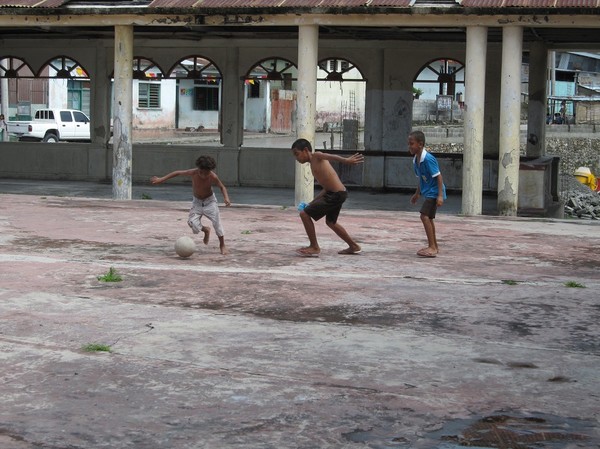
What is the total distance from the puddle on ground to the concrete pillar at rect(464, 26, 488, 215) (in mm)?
12480

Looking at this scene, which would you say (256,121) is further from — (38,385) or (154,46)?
(38,385)

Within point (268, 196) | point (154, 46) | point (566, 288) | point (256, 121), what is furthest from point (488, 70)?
point (256, 121)

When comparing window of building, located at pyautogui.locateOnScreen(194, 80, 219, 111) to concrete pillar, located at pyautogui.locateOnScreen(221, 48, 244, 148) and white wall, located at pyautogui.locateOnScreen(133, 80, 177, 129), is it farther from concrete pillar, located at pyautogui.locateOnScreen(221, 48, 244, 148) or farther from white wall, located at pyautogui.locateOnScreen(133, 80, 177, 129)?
concrete pillar, located at pyautogui.locateOnScreen(221, 48, 244, 148)

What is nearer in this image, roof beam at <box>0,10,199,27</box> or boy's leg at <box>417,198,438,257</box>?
boy's leg at <box>417,198,438,257</box>

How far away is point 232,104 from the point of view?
82.4 feet

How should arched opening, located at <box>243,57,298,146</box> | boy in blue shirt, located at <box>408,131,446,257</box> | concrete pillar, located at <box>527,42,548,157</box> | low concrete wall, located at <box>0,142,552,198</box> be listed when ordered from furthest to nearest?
arched opening, located at <box>243,57,298,146</box> → low concrete wall, located at <box>0,142,552,198</box> → concrete pillar, located at <box>527,42,548,157</box> → boy in blue shirt, located at <box>408,131,446,257</box>

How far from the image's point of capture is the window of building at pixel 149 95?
5019cm

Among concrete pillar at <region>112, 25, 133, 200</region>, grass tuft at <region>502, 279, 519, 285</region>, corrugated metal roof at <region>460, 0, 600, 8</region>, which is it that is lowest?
grass tuft at <region>502, 279, 519, 285</region>

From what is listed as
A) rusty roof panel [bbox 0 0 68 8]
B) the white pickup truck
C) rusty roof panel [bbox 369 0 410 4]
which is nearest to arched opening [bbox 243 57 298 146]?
the white pickup truck

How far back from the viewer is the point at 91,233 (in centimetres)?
1422

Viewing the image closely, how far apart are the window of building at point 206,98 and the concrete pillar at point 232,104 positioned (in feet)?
90.6

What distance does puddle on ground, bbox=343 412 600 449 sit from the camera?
545 cm

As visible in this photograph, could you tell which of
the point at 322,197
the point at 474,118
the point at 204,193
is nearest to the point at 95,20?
the point at 474,118

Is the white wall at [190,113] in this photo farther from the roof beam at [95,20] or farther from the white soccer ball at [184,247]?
the white soccer ball at [184,247]
